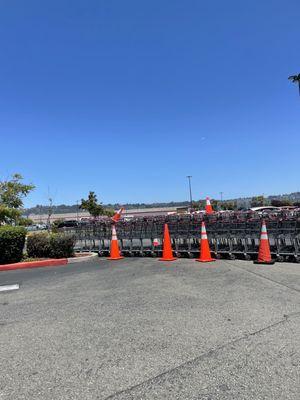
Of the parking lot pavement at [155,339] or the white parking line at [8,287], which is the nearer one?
Result: the parking lot pavement at [155,339]

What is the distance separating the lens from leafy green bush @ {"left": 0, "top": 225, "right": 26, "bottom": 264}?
1245 centimetres

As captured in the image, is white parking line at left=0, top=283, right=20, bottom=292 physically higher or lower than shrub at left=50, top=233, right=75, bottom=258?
lower

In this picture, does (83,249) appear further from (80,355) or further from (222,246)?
(80,355)

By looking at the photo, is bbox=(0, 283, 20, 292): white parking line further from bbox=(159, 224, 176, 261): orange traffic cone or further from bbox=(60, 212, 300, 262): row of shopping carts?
bbox=(60, 212, 300, 262): row of shopping carts

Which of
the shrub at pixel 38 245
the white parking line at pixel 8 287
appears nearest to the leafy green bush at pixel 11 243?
the shrub at pixel 38 245

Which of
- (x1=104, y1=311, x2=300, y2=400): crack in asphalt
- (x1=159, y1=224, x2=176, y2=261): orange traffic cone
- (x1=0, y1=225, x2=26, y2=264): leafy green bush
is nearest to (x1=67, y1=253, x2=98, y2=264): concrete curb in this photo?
(x1=0, y1=225, x2=26, y2=264): leafy green bush

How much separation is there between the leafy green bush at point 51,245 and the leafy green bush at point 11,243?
36.7 inches

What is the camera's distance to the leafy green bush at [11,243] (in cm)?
1245

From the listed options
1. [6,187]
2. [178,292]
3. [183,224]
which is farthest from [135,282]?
[6,187]

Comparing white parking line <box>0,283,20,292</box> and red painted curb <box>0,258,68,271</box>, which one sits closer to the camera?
white parking line <box>0,283,20,292</box>

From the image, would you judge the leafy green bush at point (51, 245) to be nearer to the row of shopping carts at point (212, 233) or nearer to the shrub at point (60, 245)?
the shrub at point (60, 245)

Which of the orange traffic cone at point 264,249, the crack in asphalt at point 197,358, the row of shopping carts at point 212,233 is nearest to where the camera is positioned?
the crack in asphalt at point 197,358

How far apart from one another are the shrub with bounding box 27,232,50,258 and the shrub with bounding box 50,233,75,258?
0.64 feet

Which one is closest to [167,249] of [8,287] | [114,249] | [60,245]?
[114,249]
